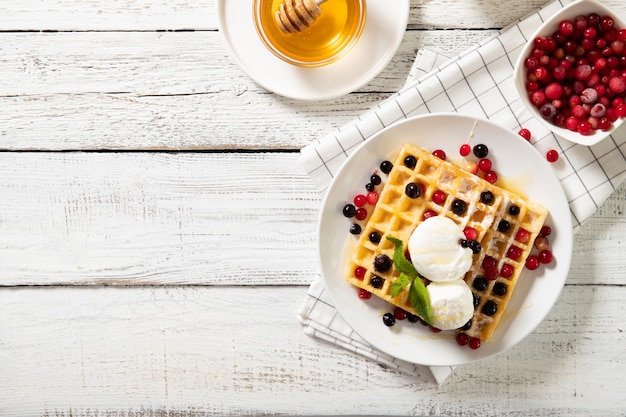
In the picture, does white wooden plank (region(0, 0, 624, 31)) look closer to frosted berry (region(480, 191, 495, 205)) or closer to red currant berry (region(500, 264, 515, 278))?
frosted berry (region(480, 191, 495, 205))

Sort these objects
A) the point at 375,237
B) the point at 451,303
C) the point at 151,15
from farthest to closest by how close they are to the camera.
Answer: the point at 151,15 < the point at 375,237 < the point at 451,303

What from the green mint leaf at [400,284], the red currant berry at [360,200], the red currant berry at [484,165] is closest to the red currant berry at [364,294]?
the green mint leaf at [400,284]

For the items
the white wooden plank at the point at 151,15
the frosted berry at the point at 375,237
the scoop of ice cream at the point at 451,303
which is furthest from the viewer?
the white wooden plank at the point at 151,15

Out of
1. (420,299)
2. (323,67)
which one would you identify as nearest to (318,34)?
(323,67)

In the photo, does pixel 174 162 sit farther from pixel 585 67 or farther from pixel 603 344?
pixel 603 344

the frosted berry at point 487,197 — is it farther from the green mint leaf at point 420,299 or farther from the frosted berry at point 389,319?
the frosted berry at point 389,319

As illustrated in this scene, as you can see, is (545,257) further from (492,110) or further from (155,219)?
(155,219)
